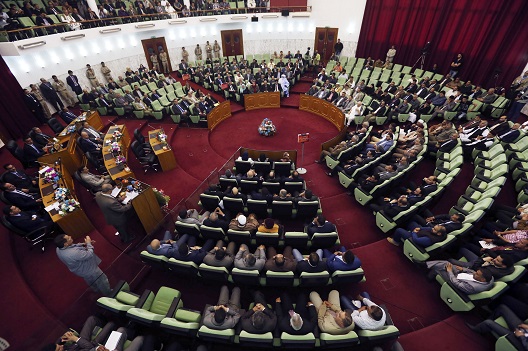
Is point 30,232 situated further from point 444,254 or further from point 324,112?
point 324,112

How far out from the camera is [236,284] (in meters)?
4.98

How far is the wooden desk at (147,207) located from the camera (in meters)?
6.10

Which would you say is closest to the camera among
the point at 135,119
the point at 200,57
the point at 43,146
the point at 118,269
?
the point at 118,269

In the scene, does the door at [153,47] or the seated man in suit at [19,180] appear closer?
the seated man in suit at [19,180]

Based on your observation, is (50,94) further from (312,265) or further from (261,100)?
(312,265)

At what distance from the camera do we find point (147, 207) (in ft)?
20.8

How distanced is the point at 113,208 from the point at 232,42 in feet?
59.2

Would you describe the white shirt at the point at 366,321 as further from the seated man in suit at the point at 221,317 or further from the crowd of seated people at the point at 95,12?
the crowd of seated people at the point at 95,12

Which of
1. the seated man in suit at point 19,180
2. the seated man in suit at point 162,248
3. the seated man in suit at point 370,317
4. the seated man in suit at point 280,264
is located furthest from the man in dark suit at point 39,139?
the seated man in suit at point 370,317

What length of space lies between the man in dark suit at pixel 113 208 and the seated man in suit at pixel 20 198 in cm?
214

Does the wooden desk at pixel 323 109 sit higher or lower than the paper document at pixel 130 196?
lower

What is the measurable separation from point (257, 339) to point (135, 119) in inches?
467

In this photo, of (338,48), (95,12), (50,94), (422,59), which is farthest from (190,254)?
(338,48)

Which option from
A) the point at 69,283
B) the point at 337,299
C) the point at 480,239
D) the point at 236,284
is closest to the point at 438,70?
the point at 480,239
